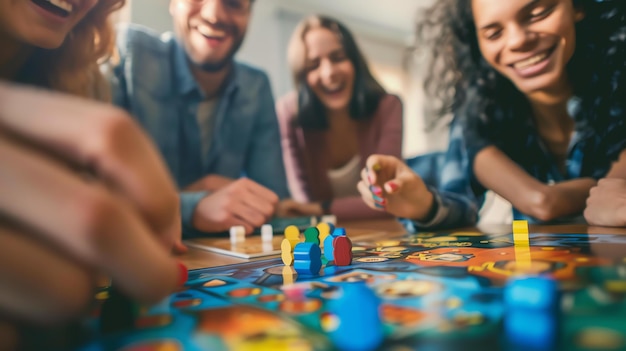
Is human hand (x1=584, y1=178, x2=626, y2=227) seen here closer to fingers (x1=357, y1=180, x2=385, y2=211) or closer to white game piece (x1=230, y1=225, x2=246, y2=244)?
fingers (x1=357, y1=180, x2=385, y2=211)

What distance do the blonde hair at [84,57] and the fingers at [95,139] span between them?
2.33 feet

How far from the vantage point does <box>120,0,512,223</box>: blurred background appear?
1.53 meters

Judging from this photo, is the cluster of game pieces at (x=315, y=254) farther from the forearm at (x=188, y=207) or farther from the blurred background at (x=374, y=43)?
the blurred background at (x=374, y=43)

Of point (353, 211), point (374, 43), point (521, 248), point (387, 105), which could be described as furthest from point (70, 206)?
point (374, 43)

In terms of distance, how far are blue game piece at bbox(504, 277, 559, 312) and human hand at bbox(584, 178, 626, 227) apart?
0.55m

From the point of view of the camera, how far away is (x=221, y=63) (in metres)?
1.36

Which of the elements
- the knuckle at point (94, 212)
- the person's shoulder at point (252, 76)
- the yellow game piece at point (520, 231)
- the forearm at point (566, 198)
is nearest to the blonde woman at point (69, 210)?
the knuckle at point (94, 212)

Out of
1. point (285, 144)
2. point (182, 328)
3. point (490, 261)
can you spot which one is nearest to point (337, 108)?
point (285, 144)

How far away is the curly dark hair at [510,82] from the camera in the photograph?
104cm

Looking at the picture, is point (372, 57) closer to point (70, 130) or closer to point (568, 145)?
point (568, 145)

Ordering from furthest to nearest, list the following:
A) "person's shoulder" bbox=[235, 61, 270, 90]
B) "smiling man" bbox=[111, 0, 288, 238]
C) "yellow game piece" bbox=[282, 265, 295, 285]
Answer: "person's shoulder" bbox=[235, 61, 270, 90] → "smiling man" bbox=[111, 0, 288, 238] → "yellow game piece" bbox=[282, 265, 295, 285]

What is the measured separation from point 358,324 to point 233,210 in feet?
2.54

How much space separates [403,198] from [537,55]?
1.55ft

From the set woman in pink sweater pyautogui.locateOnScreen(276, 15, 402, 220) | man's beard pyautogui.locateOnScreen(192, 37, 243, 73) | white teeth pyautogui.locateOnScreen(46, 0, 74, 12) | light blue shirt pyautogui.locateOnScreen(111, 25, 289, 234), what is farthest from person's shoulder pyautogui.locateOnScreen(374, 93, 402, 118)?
white teeth pyautogui.locateOnScreen(46, 0, 74, 12)
